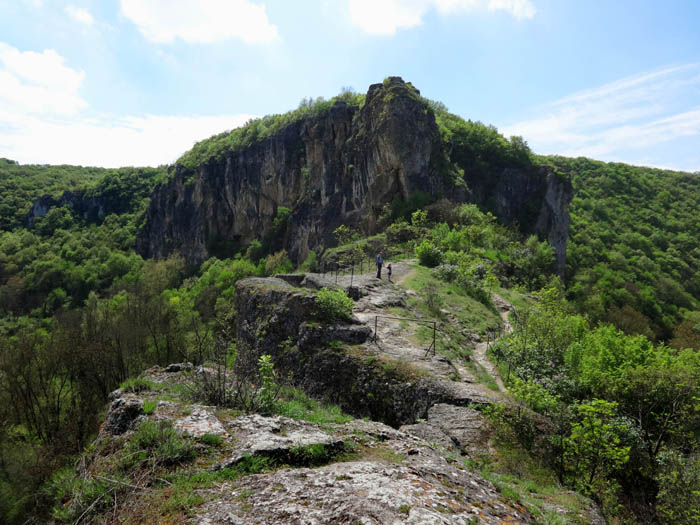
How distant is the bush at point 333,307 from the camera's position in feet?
43.5

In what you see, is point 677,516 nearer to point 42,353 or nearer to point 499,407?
point 499,407

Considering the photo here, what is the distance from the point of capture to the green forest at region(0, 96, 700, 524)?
736 centimetres

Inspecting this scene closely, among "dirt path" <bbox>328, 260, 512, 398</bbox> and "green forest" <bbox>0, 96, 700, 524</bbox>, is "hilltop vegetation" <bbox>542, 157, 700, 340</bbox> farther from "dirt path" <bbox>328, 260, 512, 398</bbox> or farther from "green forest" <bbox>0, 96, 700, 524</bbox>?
"dirt path" <bbox>328, 260, 512, 398</bbox>

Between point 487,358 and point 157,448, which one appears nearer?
point 157,448

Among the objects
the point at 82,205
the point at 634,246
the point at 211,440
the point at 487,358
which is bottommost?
Answer: the point at 487,358

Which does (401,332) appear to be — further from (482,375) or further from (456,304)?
(456,304)

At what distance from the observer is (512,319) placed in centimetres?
1742

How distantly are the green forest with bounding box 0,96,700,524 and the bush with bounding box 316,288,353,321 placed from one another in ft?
10.4

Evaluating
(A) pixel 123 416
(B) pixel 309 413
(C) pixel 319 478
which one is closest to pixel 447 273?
(B) pixel 309 413

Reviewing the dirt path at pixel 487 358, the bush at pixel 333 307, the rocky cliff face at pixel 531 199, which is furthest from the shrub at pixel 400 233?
the rocky cliff face at pixel 531 199

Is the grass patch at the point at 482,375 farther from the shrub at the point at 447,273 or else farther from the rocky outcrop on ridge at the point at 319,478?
the shrub at the point at 447,273

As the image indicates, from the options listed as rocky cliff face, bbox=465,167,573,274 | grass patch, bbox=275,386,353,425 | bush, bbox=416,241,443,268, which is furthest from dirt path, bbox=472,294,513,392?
rocky cliff face, bbox=465,167,573,274

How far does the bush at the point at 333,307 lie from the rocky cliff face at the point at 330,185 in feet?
90.9

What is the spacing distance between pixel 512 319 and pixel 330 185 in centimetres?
4239
